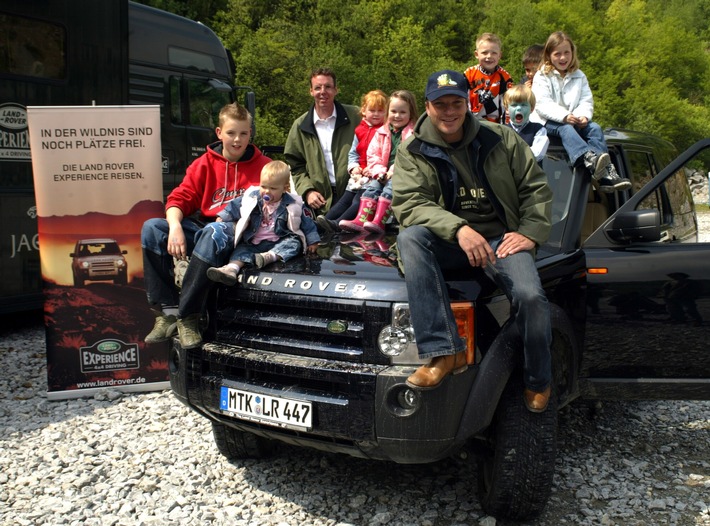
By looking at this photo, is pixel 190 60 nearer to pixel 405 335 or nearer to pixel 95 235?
pixel 95 235

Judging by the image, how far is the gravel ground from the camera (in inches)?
140

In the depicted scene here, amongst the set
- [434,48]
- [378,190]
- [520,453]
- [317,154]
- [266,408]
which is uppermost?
[434,48]

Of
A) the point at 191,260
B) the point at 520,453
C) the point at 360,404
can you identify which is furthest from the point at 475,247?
the point at 191,260

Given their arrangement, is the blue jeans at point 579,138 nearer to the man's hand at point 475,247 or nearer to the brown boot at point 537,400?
the man's hand at point 475,247

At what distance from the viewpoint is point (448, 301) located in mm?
3109

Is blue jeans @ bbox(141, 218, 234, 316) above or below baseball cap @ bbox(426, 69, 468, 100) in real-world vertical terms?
below

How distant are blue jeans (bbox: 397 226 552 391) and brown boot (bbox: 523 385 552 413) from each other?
0.04 m

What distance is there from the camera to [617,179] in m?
4.47

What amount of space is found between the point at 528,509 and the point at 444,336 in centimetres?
100

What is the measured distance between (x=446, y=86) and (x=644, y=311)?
1567 millimetres

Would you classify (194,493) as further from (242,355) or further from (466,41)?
(466,41)

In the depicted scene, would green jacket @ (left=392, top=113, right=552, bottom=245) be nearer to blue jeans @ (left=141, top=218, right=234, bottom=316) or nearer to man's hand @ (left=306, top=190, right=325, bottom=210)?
blue jeans @ (left=141, top=218, right=234, bottom=316)

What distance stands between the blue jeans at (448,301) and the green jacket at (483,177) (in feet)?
0.75

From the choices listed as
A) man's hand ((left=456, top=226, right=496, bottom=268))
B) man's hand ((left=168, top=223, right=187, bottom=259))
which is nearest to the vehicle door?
man's hand ((left=456, top=226, right=496, bottom=268))
